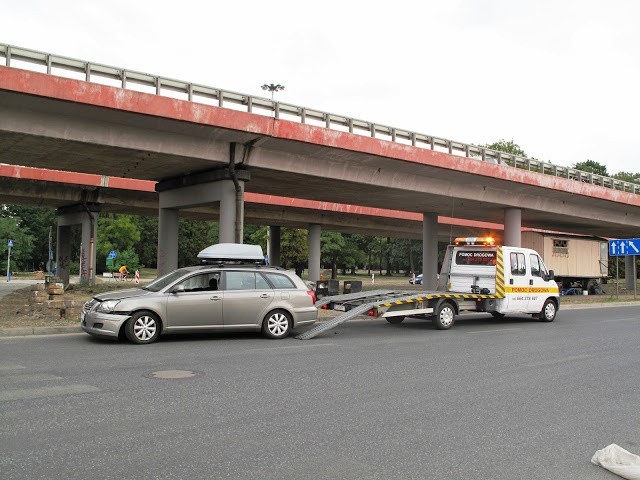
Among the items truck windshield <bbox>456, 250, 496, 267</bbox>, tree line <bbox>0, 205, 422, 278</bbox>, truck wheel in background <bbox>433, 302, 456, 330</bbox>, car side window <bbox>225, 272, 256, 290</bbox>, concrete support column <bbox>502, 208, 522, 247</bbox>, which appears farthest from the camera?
tree line <bbox>0, 205, 422, 278</bbox>

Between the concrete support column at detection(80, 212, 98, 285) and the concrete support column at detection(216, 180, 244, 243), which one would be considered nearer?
the concrete support column at detection(216, 180, 244, 243)

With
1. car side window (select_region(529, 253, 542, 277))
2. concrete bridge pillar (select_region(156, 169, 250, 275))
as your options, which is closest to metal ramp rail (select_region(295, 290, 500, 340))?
car side window (select_region(529, 253, 542, 277))

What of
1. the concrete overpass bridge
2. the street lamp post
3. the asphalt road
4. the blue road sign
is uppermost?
the street lamp post

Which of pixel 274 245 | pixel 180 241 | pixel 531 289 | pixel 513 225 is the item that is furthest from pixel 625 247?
pixel 180 241

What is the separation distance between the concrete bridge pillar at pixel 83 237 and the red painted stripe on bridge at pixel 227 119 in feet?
59.7

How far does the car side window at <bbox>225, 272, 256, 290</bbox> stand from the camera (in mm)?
12188

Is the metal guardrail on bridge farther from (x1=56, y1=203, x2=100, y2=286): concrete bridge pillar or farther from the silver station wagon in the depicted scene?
(x1=56, y1=203, x2=100, y2=286): concrete bridge pillar

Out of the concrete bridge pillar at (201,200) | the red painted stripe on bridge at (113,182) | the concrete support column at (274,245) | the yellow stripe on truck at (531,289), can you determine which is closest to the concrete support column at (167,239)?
the concrete bridge pillar at (201,200)

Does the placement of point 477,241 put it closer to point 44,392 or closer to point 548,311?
point 548,311

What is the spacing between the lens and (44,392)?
6824mm

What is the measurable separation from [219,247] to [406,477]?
10.1 meters

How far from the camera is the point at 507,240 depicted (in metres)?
31.1

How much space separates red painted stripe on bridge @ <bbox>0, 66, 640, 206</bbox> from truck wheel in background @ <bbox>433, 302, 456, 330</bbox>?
25.0 ft

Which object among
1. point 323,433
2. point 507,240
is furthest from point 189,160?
point 507,240
